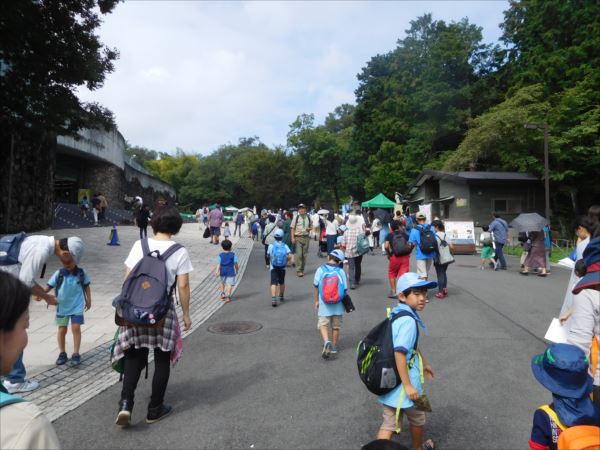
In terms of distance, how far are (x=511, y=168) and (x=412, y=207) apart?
25.4ft

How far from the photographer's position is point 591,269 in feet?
10.6

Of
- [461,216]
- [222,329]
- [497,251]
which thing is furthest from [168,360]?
[461,216]

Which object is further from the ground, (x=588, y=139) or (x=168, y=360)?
(x=588, y=139)

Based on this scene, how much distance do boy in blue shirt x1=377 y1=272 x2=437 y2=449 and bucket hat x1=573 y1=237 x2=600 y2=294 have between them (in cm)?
104

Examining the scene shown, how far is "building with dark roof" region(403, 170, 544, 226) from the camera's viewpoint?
25462mm

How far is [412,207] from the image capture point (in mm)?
33500

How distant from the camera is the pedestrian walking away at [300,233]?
461 inches

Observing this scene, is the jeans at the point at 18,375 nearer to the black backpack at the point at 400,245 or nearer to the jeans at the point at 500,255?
the black backpack at the point at 400,245

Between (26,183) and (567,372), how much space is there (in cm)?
2077

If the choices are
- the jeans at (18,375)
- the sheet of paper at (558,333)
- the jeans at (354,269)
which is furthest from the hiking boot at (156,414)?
the jeans at (354,269)

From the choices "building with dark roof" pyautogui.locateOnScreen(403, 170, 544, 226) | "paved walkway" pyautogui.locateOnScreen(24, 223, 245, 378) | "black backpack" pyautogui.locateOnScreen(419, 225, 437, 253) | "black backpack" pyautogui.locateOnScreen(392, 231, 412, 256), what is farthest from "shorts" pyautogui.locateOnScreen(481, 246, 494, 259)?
"building with dark roof" pyautogui.locateOnScreen(403, 170, 544, 226)

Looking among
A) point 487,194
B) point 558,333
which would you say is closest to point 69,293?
point 558,333

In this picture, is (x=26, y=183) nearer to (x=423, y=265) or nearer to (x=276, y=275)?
(x=276, y=275)

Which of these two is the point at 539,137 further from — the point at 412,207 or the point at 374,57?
the point at 374,57
